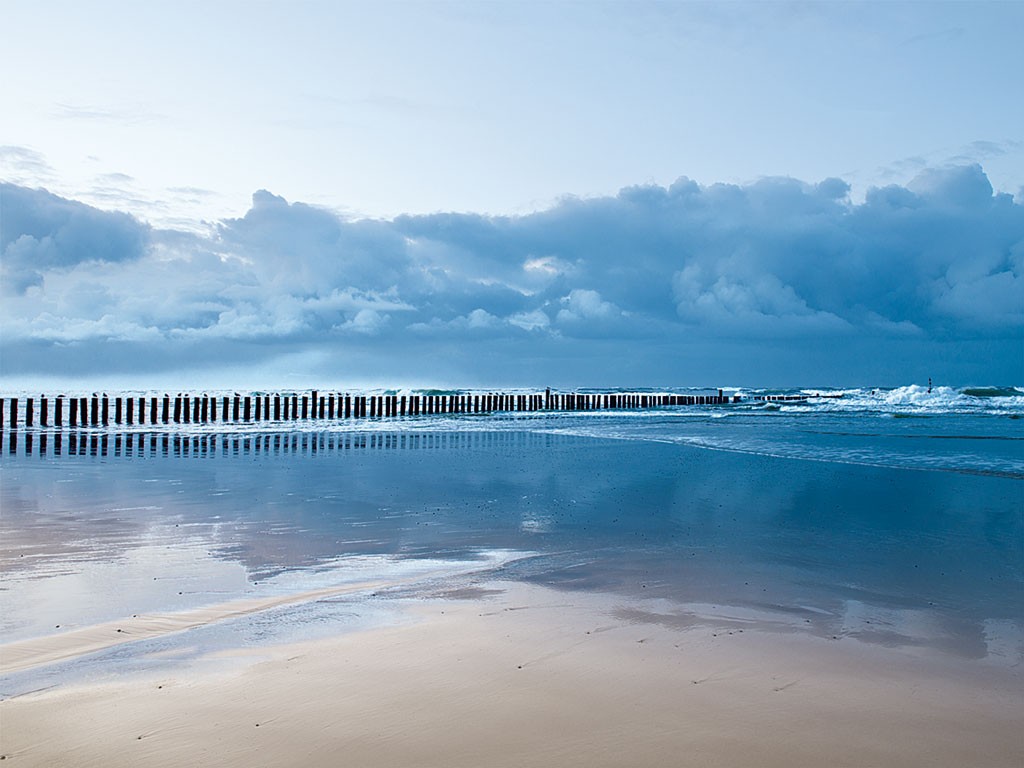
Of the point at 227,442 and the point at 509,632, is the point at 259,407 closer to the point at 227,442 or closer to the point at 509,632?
the point at 227,442

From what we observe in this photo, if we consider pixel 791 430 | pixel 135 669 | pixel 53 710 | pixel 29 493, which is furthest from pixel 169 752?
pixel 791 430

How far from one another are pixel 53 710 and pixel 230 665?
35.1 inches

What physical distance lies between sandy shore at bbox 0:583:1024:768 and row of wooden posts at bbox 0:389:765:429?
85.2 feet

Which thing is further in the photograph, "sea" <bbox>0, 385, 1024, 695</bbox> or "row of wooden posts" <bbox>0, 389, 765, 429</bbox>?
"row of wooden posts" <bbox>0, 389, 765, 429</bbox>

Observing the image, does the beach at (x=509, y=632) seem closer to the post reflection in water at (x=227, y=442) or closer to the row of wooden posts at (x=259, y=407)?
the post reflection in water at (x=227, y=442)

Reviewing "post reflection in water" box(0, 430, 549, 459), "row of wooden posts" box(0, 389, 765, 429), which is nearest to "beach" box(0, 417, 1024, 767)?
"post reflection in water" box(0, 430, 549, 459)

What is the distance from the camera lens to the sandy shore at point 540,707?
11.1 ft

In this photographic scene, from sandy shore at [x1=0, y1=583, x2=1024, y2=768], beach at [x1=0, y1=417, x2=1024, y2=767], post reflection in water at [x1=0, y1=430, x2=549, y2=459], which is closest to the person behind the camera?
sandy shore at [x1=0, y1=583, x2=1024, y2=768]

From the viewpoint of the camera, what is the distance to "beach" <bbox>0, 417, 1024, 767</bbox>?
11.6 ft

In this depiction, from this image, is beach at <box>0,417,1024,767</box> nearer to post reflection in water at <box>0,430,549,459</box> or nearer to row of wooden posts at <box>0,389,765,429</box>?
post reflection in water at <box>0,430,549,459</box>

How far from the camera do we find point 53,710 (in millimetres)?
3775

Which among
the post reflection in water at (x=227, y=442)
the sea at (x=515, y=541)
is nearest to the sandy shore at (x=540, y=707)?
the sea at (x=515, y=541)

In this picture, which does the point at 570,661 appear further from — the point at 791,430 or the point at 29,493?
the point at 791,430

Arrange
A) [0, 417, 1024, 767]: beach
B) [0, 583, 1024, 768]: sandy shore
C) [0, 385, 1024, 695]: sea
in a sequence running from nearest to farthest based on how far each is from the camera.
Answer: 1. [0, 583, 1024, 768]: sandy shore
2. [0, 417, 1024, 767]: beach
3. [0, 385, 1024, 695]: sea
